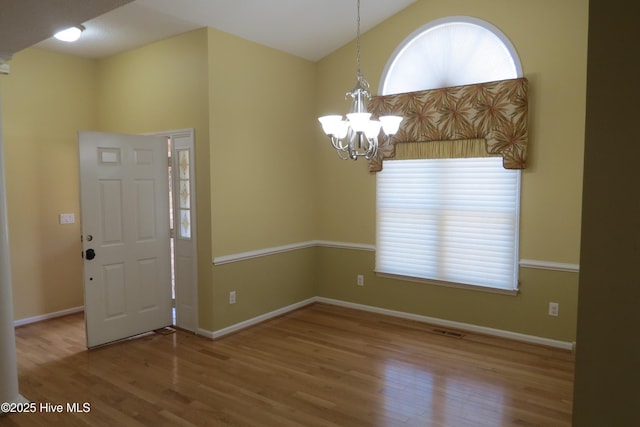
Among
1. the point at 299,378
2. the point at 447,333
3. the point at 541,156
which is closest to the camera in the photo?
the point at 299,378

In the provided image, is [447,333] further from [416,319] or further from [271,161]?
[271,161]

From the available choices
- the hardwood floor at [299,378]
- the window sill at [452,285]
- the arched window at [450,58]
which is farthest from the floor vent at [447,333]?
the arched window at [450,58]

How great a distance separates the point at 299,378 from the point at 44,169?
144 inches

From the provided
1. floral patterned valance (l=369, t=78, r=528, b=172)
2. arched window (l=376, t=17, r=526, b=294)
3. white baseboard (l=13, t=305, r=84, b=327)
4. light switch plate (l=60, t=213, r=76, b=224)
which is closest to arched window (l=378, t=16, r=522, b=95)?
arched window (l=376, t=17, r=526, b=294)

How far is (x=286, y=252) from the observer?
496cm

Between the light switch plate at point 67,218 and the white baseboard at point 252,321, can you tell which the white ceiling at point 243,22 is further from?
the white baseboard at point 252,321

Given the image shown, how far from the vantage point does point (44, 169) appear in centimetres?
470

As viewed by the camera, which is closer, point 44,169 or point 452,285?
point 452,285

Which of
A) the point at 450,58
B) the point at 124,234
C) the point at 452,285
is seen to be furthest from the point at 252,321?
the point at 450,58

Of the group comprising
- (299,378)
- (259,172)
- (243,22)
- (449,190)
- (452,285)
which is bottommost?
(299,378)

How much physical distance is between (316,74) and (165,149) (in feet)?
6.76

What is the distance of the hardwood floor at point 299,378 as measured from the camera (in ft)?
9.12

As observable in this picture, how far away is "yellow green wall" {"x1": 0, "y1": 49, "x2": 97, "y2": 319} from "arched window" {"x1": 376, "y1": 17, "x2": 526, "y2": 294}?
357 cm

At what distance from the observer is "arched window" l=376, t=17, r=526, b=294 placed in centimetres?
405
